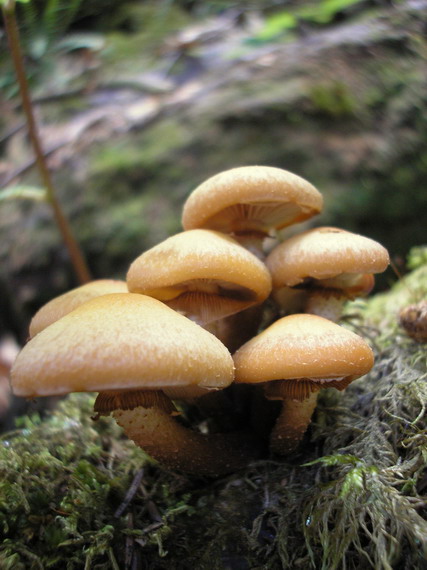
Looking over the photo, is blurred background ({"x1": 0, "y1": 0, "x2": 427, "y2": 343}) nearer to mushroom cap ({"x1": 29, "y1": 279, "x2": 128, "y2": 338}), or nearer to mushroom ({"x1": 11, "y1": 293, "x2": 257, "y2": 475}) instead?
mushroom cap ({"x1": 29, "y1": 279, "x2": 128, "y2": 338})

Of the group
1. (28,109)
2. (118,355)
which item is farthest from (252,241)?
(28,109)

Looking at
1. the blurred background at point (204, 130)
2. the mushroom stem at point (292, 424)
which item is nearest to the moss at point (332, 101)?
the blurred background at point (204, 130)

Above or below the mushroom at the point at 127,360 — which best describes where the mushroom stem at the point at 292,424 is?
below

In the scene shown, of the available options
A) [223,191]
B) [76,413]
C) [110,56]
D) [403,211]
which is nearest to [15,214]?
[110,56]

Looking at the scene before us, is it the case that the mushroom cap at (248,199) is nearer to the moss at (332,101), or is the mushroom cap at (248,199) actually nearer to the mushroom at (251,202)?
the mushroom at (251,202)

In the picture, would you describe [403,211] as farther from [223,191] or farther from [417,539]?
[417,539]

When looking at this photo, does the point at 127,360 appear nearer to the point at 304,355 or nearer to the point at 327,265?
the point at 304,355
